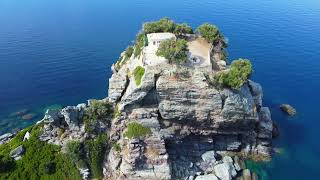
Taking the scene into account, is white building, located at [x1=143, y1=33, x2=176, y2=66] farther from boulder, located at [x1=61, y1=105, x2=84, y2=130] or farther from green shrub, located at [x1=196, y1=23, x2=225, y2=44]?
boulder, located at [x1=61, y1=105, x2=84, y2=130]

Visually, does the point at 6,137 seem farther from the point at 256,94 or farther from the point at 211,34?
the point at 256,94

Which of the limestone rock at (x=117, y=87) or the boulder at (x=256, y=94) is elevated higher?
the limestone rock at (x=117, y=87)

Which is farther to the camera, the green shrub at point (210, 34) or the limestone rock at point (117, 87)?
the green shrub at point (210, 34)

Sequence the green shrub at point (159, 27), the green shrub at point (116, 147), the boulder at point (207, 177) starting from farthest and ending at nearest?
1. the green shrub at point (159, 27)
2. the green shrub at point (116, 147)
3. the boulder at point (207, 177)

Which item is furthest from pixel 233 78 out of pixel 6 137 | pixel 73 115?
pixel 6 137

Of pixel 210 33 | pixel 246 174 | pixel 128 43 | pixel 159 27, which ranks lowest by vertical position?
pixel 246 174

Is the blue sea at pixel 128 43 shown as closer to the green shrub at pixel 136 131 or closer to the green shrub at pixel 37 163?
the green shrub at pixel 37 163

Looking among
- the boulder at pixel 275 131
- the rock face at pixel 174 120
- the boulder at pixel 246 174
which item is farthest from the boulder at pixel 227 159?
the boulder at pixel 275 131
